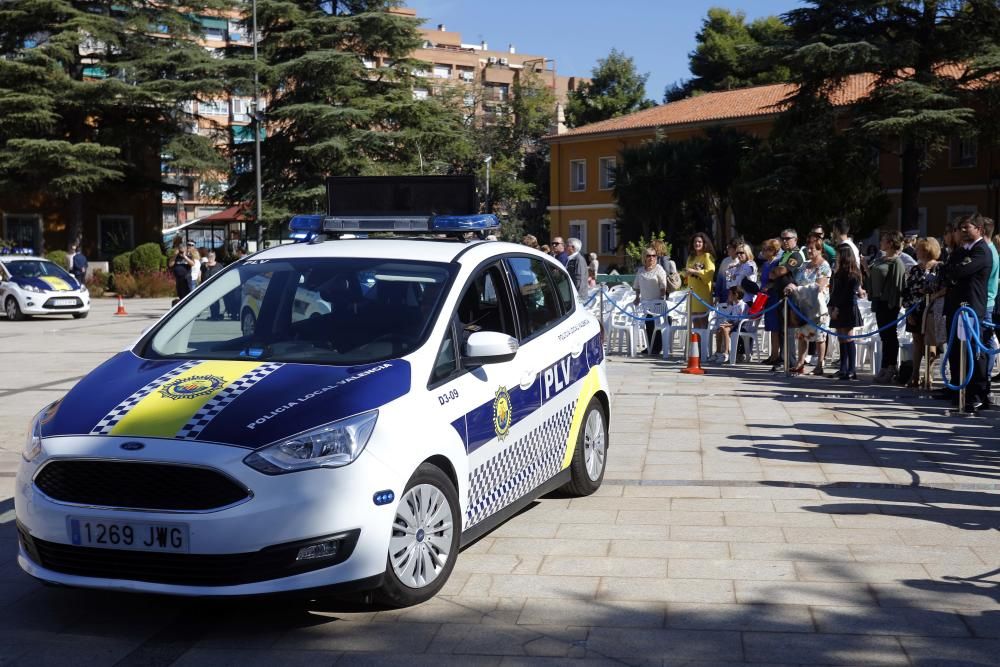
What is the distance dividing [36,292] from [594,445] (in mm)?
24203

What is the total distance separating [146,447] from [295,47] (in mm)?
49596

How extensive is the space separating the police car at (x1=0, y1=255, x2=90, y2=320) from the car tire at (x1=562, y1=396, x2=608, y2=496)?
939 inches

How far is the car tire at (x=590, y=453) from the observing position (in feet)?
24.3

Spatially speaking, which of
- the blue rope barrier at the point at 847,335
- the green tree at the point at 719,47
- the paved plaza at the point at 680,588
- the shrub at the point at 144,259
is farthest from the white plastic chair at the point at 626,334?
the green tree at the point at 719,47

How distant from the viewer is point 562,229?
69.5 metres

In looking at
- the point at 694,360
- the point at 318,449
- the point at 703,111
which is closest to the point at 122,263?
the point at 703,111

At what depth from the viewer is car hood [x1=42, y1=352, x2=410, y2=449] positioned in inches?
193

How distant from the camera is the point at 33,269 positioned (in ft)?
98.3

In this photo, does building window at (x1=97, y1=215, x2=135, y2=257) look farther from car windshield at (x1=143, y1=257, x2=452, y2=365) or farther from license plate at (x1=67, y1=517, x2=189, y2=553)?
license plate at (x1=67, y1=517, x2=189, y2=553)

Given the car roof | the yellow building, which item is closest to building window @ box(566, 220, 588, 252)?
the yellow building

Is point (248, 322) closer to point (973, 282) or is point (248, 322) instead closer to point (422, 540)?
point (422, 540)

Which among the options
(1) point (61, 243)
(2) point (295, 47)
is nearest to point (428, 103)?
(2) point (295, 47)

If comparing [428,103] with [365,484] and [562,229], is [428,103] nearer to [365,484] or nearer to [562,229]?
[562,229]

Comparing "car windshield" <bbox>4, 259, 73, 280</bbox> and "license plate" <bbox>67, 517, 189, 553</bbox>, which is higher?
"car windshield" <bbox>4, 259, 73, 280</bbox>
